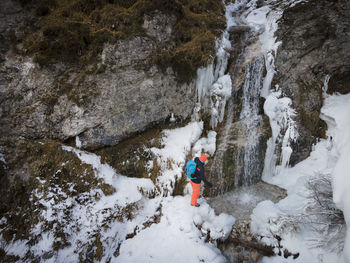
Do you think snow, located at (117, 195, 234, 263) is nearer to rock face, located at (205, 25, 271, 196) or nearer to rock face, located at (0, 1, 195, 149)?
rock face, located at (205, 25, 271, 196)

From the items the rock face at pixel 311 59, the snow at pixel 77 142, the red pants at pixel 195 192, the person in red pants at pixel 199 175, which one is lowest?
the red pants at pixel 195 192

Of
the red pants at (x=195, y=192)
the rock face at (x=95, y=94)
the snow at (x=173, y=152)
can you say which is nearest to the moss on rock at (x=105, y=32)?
the rock face at (x=95, y=94)

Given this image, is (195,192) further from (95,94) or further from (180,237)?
(95,94)

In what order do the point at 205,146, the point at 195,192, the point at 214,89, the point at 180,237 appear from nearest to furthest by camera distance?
the point at 180,237 < the point at 195,192 < the point at 205,146 < the point at 214,89

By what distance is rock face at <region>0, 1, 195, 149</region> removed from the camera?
4859 mm

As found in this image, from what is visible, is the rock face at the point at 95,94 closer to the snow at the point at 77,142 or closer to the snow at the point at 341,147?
the snow at the point at 77,142

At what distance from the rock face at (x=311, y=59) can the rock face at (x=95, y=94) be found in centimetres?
422

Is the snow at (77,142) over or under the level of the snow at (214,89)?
under

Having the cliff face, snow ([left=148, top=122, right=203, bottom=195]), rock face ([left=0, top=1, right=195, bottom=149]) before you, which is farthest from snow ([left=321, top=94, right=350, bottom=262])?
rock face ([left=0, top=1, right=195, bottom=149])

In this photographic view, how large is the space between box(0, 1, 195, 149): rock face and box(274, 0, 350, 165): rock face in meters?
4.22

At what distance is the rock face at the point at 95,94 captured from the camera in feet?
15.9

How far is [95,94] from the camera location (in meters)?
5.34

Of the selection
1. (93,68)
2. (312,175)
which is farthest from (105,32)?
(312,175)

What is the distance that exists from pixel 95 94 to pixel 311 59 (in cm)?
827
